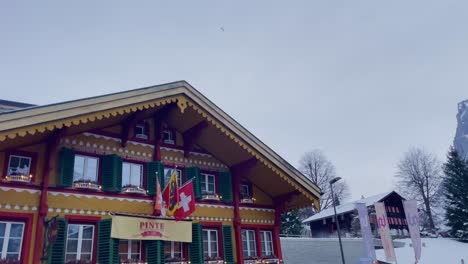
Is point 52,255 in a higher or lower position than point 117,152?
lower

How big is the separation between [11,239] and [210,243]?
6778 mm

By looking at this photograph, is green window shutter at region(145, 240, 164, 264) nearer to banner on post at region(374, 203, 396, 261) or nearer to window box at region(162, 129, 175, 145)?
window box at region(162, 129, 175, 145)

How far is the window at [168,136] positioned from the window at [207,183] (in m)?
1.84

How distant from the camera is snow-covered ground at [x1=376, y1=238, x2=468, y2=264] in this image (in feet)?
105

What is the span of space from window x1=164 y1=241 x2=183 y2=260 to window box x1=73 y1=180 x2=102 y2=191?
10.3 ft

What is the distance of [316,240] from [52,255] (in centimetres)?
2175

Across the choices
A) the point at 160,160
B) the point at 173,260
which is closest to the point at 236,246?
the point at 173,260

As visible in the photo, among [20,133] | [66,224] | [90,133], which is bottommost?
[66,224]

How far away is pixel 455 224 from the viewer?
4072 cm

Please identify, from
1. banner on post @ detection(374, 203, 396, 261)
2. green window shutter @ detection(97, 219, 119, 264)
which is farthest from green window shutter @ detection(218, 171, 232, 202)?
banner on post @ detection(374, 203, 396, 261)

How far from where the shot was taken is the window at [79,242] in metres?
12.0

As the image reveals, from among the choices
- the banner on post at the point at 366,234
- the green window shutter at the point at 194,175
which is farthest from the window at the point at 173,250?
the banner on post at the point at 366,234

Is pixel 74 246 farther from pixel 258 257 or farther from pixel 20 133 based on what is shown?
pixel 258 257

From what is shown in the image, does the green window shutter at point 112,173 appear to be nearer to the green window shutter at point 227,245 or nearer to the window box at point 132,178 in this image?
the window box at point 132,178
